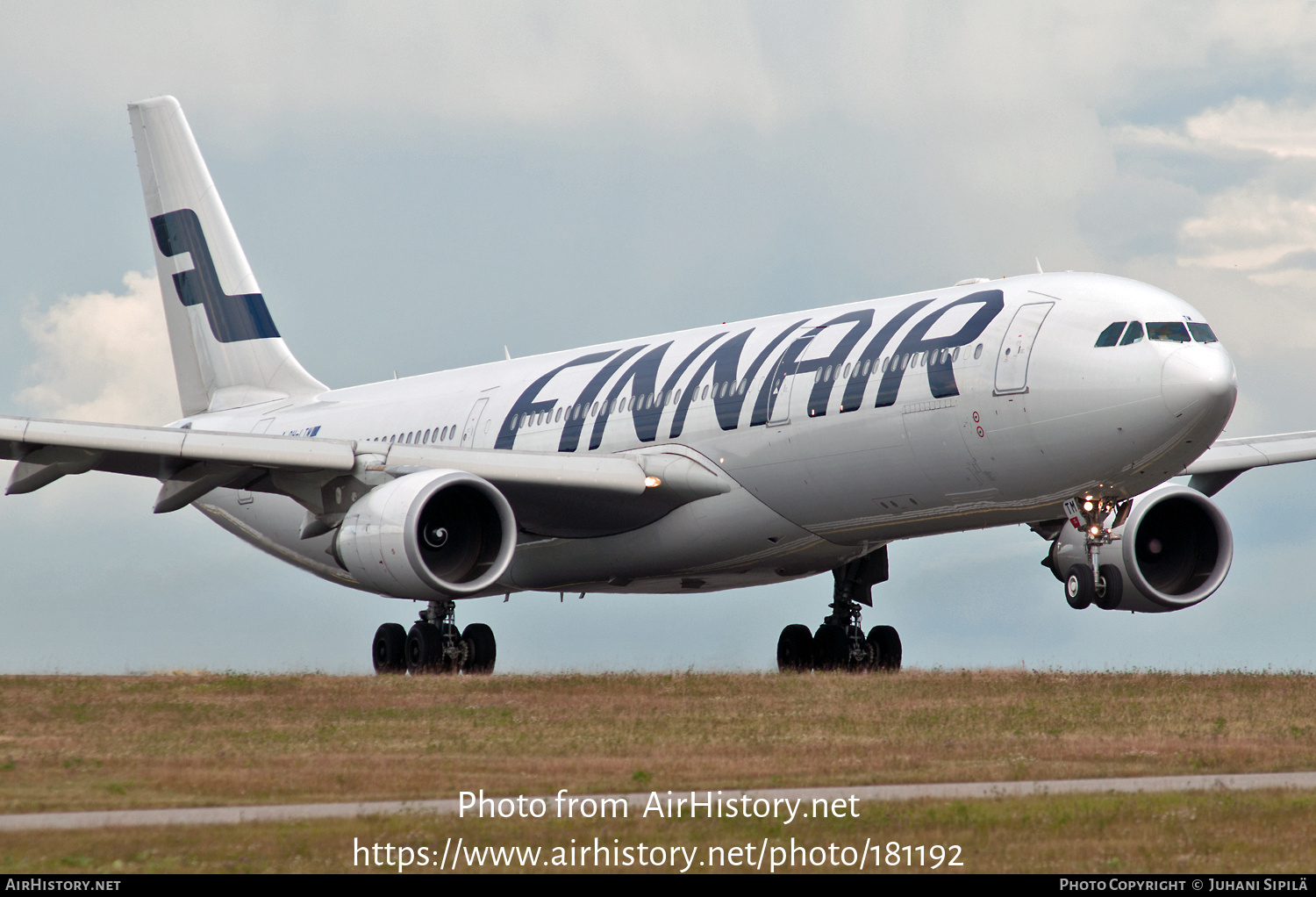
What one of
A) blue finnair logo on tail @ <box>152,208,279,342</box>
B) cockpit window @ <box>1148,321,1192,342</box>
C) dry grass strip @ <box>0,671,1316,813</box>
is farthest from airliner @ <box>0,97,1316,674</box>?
blue finnair logo on tail @ <box>152,208,279,342</box>

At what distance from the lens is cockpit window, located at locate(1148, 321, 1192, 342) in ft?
57.6

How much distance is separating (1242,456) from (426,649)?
40.0 feet

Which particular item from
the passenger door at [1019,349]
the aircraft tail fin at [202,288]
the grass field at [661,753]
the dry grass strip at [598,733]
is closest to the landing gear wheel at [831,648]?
the grass field at [661,753]

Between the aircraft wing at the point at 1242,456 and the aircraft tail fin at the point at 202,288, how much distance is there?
16.0 metres

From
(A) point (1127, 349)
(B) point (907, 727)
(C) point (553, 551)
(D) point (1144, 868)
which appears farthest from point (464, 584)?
(D) point (1144, 868)


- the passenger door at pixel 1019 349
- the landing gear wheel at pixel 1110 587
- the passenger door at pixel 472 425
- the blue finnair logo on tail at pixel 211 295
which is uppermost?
the blue finnair logo on tail at pixel 211 295

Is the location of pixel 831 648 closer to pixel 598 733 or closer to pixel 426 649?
pixel 426 649

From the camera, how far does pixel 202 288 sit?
31.9 metres

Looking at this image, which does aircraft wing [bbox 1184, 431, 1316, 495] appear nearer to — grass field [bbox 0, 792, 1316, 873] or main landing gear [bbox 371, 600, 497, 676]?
main landing gear [bbox 371, 600, 497, 676]

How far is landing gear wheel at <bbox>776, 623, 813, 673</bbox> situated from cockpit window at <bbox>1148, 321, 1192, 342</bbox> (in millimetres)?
9028

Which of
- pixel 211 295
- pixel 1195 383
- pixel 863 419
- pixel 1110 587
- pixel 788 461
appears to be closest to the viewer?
pixel 1195 383

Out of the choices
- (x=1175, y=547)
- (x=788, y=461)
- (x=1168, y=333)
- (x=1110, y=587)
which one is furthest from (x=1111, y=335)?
(x=1175, y=547)

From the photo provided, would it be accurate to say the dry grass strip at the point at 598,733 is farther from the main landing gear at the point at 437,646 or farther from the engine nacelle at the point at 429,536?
the main landing gear at the point at 437,646

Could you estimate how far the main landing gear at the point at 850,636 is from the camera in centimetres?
2423
